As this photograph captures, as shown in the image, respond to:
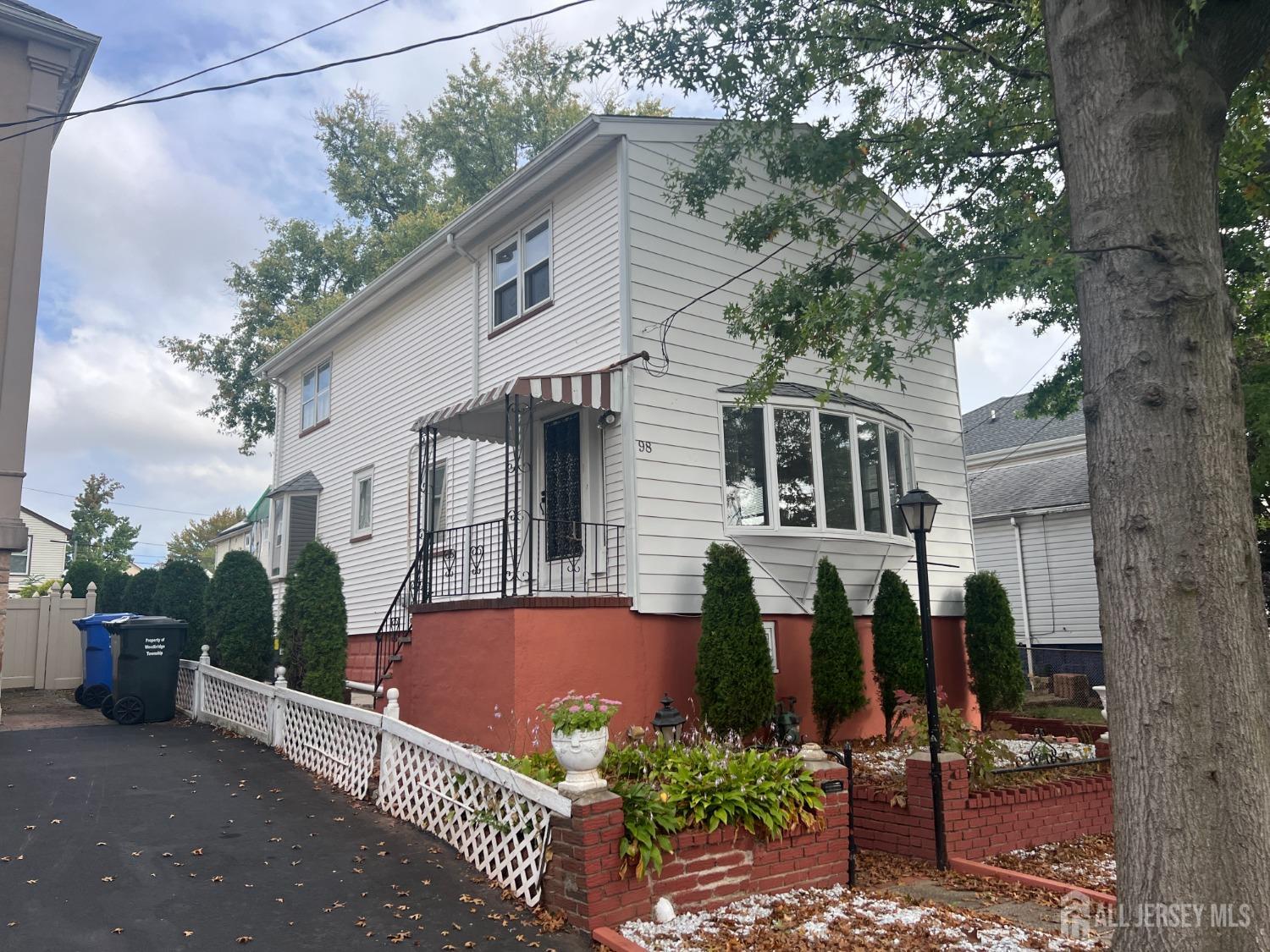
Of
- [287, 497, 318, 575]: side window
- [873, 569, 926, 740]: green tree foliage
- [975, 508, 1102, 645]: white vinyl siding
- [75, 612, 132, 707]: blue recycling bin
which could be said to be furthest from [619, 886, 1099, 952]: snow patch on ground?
[975, 508, 1102, 645]: white vinyl siding

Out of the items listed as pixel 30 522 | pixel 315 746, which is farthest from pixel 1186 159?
pixel 30 522

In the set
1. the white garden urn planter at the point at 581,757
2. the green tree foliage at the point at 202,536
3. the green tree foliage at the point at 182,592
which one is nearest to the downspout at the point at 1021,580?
the white garden urn planter at the point at 581,757

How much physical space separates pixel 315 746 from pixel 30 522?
37174mm

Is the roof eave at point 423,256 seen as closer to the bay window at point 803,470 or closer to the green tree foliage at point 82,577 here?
the bay window at point 803,470

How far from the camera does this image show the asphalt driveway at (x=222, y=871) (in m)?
4.98

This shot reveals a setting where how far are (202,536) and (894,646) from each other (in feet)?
201

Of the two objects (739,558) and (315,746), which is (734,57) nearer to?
(739,558)

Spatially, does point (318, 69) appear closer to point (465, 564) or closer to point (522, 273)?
point (522, 273)

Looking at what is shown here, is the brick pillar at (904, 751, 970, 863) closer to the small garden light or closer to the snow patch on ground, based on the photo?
the snow patch on ground

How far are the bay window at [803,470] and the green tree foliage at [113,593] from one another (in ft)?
44.7

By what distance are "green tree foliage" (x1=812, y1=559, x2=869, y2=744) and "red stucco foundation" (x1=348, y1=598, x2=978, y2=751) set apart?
1.68 ft

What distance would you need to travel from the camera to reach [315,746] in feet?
29.9

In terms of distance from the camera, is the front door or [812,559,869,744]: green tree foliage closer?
[812,559,869,744]: green tree foliage

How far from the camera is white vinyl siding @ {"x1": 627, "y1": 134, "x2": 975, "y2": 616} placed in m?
9.98
